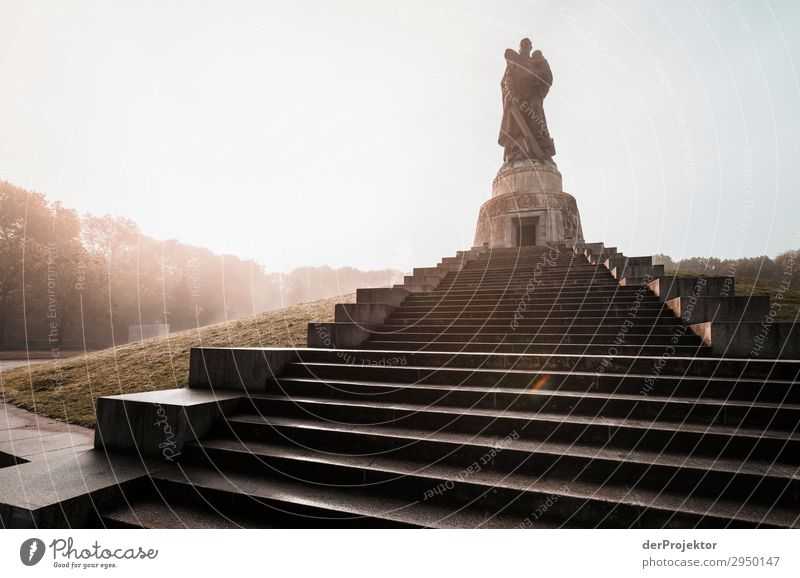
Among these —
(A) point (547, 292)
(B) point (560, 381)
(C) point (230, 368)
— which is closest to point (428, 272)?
(A) point (547, 292)

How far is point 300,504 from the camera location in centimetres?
325

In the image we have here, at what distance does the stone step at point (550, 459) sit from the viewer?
3.08 metres

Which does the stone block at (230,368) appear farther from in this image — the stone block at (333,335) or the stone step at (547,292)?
the stone step at (547,292)

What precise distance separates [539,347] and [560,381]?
190 centimetres

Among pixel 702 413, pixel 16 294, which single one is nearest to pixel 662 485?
pixel 702 413

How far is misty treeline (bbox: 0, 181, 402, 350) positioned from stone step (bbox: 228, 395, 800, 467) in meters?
16.5

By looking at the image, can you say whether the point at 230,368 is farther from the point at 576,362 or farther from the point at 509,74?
the point at 509,74

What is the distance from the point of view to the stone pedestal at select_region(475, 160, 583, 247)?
73.6 feet

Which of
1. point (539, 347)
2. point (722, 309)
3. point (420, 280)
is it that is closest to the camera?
point (722, 309)

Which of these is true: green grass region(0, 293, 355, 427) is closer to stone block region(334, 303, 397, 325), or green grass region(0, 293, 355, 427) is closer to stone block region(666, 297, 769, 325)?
stone block region(334, 303, 397, 325)

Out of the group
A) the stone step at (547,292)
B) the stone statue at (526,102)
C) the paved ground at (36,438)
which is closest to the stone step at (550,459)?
the paved ground at (36,438)

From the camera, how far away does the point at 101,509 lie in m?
3.36

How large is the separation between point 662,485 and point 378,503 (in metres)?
2.36

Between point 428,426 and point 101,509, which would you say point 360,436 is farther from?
point 101,509
